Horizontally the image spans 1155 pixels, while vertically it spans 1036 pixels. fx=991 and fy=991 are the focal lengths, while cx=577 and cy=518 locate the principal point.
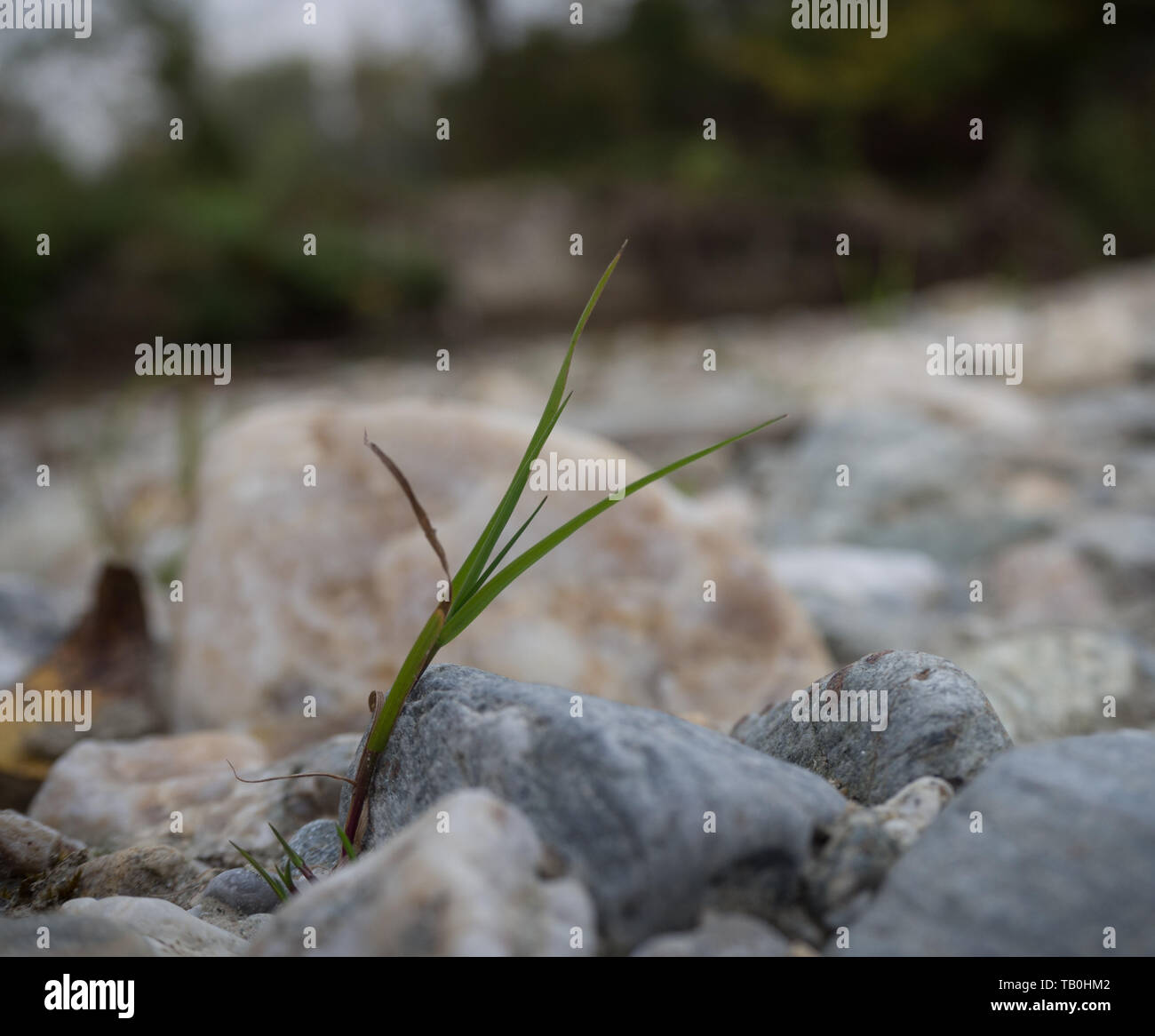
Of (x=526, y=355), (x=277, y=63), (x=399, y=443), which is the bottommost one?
(x=399, y=443)

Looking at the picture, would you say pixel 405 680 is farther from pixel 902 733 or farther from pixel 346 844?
pixel 902 733

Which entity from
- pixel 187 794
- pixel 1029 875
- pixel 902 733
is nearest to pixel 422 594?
pixel 187 794

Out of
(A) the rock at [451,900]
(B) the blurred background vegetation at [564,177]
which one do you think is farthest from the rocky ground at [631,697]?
(B) the blurred background vegetation at [564,177]

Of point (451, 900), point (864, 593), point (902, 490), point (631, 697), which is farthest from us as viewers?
point (902, 490)

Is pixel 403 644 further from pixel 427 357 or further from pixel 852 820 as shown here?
pixel 427 357

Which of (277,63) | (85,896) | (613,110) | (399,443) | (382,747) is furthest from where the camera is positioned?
(277,63)

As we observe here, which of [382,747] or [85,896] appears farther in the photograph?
[85,896]

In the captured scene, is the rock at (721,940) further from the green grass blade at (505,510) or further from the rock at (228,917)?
the rock at (228,917)
